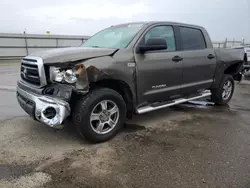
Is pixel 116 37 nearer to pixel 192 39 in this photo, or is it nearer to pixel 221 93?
pixel 192 39

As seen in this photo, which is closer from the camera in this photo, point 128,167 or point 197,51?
point 128,167

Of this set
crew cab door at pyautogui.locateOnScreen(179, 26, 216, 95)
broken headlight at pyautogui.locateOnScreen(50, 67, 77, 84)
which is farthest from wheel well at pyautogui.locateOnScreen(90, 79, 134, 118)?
crew cab door at pyautogui.locateOnScreen(179, 26, 216, 95)

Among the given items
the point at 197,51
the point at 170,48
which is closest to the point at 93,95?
the point at 170,48

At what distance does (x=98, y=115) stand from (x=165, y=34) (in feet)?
6.80

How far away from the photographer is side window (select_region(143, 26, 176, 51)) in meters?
4.19

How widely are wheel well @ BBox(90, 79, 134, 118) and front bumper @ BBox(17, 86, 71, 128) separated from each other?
1.95 feet

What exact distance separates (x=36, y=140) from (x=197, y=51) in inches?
141

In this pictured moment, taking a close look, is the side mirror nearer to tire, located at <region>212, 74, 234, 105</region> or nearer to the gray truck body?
the gray truck body

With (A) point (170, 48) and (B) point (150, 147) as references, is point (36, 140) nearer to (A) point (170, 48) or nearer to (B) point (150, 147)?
(B) point (150, 147)

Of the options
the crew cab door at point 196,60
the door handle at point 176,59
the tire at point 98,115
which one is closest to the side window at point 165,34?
the door handle at point 176,59

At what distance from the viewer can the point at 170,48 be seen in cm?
442

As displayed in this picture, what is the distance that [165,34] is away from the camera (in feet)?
14.5

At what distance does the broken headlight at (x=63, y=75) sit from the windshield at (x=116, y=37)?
1115 millimetres

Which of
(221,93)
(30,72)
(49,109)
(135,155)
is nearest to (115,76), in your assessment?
(49,109)
